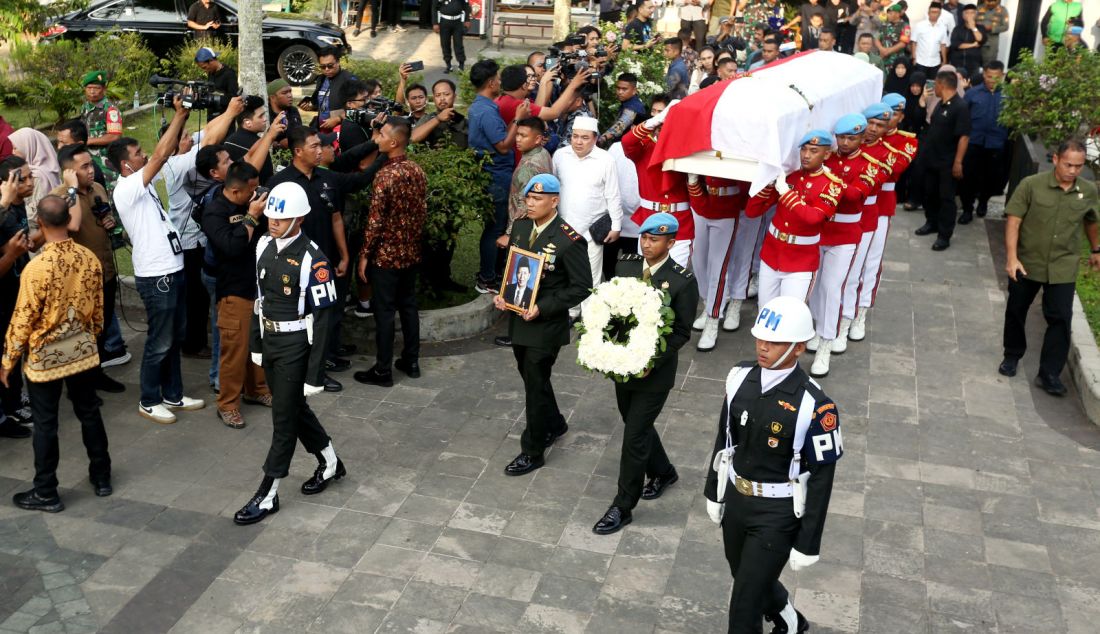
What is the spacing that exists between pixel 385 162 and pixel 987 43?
1351 centimetres

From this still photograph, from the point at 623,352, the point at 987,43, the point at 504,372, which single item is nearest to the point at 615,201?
the point at 504,372

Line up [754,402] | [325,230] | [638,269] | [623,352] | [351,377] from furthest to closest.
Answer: [351,377], [325,230], [638,269], [623,352], [754,402]

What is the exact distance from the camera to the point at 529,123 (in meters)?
9.04

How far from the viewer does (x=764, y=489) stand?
5.14 m

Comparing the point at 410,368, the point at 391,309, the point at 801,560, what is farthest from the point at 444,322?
the point at 801,560

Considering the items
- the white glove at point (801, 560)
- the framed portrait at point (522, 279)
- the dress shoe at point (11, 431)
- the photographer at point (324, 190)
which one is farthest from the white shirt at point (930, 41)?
the dress shoe at point (11, 431)

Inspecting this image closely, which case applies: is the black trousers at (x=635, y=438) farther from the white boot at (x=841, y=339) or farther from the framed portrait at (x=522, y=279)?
the white boot at (x=841, y=339)

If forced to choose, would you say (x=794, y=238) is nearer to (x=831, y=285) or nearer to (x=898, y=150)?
(x=831, y=285)

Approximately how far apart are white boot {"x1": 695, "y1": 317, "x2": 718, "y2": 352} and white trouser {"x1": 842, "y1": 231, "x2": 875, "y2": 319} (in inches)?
41.3

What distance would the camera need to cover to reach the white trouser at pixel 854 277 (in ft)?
30.4

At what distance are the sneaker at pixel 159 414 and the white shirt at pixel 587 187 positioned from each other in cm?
337

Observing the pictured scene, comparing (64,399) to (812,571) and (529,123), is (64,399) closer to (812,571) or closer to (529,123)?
(529,123)

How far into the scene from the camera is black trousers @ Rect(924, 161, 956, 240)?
11.9 metres

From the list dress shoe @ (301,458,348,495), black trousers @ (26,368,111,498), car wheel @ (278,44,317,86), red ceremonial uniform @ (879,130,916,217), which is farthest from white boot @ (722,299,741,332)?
car wheel @ (278,44,317,86)
